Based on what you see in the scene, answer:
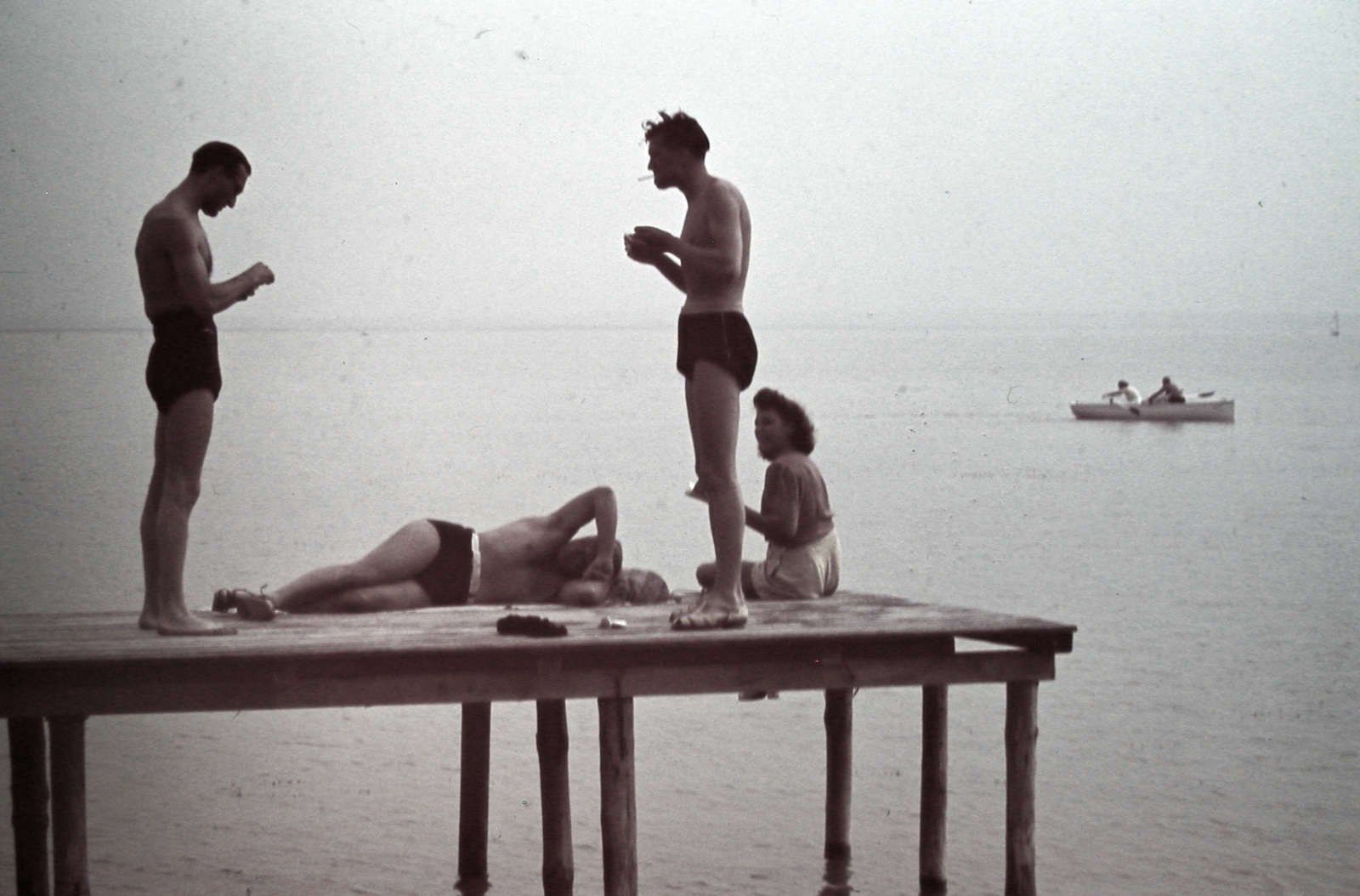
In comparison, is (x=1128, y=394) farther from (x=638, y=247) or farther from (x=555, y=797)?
(x=638, y=247)

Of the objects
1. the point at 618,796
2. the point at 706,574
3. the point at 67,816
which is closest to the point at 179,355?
the point at 67,816

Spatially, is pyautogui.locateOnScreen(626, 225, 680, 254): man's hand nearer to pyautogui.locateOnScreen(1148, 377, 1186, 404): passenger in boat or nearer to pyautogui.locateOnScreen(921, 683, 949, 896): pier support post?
pyautogui.locateOnScreen(921, 683, 949, 896): pier support post

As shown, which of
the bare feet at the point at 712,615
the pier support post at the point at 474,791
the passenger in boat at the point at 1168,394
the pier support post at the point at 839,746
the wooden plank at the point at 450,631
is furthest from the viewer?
the passenger in boat at the point at 1168,394

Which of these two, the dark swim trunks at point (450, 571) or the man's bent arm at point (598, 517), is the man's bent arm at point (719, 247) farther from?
the dark swim trunks at point (450, 571)

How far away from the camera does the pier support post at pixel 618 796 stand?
8.25 meters

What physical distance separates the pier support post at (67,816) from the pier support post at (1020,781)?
4.27 metres

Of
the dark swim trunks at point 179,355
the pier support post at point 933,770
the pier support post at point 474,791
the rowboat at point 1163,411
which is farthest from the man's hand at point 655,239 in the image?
→ the rowboat at point 1163,411

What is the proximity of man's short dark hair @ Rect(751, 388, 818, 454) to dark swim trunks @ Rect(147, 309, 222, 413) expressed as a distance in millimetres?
3291

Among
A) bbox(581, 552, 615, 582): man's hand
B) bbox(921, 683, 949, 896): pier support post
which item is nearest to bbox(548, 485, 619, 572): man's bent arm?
bbox(581, 552, 615, 582): man's hand

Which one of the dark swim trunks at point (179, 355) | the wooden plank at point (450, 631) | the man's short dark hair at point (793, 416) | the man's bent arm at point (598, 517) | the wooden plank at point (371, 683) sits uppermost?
the dark swim trunks at point (179, 355)

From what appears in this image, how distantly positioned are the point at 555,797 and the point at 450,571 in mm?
1252

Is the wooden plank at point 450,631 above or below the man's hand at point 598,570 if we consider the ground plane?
below

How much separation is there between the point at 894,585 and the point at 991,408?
164 ft

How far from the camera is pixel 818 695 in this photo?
19.2m
